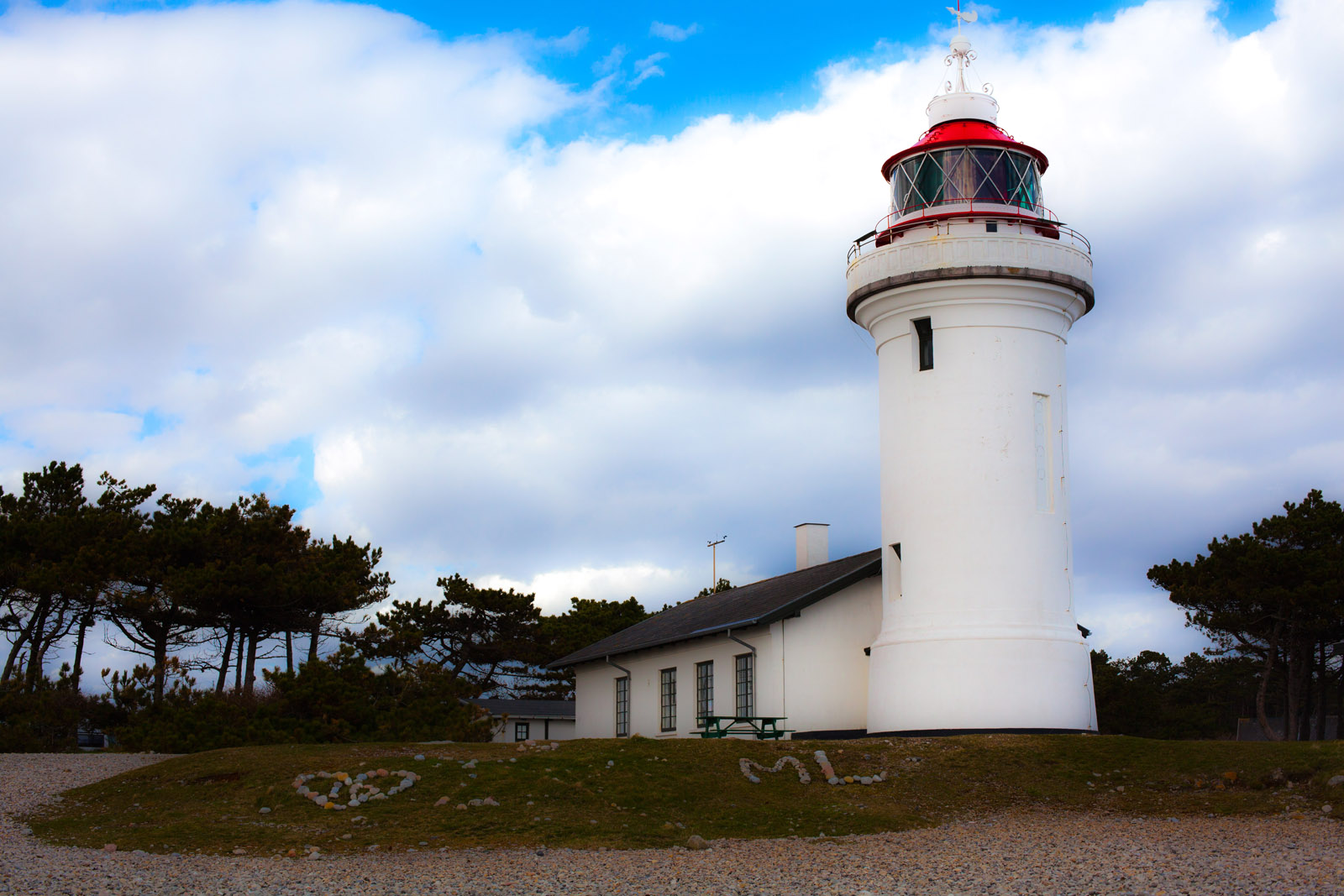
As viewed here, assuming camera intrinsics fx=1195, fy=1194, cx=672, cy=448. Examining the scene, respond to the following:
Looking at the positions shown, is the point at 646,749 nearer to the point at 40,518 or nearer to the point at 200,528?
the point at 200,528

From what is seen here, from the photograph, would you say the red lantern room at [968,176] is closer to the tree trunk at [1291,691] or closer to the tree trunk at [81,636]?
the tree trunk at [1291,691]

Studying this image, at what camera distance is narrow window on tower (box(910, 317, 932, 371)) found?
19672 mm

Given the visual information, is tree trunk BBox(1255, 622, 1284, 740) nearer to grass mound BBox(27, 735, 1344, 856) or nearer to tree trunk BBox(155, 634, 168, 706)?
grass mound BBox(27, 735, 1344, 856)

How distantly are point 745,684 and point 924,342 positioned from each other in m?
6.87

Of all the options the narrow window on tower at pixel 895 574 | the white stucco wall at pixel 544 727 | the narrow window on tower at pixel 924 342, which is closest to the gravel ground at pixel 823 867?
the narrow window on tower at pixel 895 574

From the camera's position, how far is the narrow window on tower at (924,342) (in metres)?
19.7

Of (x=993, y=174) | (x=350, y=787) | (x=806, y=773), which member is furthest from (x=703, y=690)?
(x=993, y=174)

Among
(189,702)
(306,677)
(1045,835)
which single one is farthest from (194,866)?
(189,702)

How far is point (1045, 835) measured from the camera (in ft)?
40.4

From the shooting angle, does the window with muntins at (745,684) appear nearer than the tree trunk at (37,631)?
Yes

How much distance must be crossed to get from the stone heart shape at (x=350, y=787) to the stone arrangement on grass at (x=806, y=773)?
4.08 meters

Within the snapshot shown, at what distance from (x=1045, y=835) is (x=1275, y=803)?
307 centimetres

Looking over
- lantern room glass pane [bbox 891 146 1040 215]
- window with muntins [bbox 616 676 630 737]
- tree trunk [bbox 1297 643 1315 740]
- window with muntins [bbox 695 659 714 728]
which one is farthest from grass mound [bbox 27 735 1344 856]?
tree trunk [bbox 1297 643 1315 740]

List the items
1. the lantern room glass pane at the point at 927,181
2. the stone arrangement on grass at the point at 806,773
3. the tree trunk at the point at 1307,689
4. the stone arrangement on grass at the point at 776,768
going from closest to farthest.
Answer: the stone arrangement on grass at the point at 776,768 → the stone arrangement on grass at the point at 806,773 → the lantern room glass pane at the point at 927,181 → the tree trunk at the point at 1307,689
